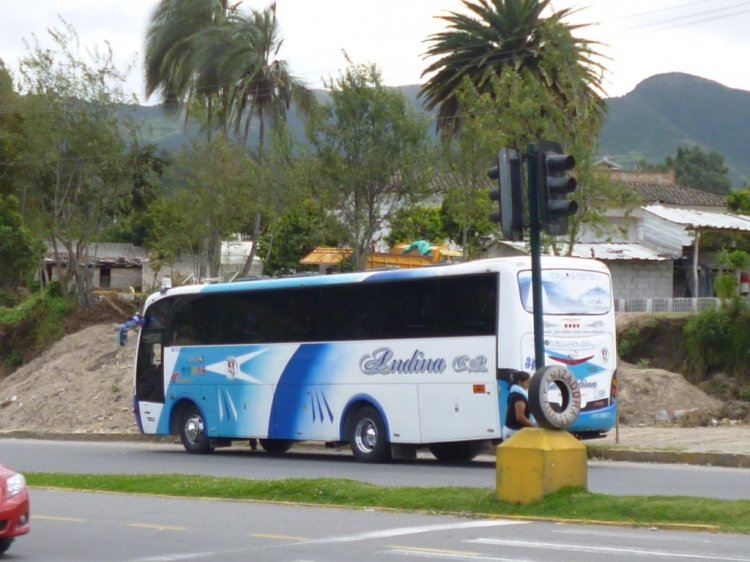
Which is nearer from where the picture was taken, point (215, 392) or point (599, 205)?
point (215, 392)

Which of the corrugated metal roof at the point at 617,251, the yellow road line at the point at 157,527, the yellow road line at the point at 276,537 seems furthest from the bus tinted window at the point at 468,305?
the corrugated metal roof at the point at 617,251

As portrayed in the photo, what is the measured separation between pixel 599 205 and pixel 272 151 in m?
12.0

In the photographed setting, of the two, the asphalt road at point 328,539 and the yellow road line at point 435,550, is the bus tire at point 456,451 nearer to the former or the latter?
the asphalt road at point 328,539

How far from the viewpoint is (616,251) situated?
148 ft

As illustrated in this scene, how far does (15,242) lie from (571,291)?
32949 millimetres

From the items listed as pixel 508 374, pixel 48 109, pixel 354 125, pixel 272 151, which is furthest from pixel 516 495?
pixel 48 109

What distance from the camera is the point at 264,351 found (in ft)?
83.3

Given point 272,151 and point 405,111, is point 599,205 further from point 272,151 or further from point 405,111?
point 272,151

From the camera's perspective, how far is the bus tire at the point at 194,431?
1067 inches

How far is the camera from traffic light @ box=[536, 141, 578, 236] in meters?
13.4

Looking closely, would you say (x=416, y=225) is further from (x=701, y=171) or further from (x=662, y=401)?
(x=701, y=171)

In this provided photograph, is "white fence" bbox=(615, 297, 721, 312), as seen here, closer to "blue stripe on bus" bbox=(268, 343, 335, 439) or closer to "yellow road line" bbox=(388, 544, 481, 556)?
"blue stripe on bus" bbox=(268, 343, 335, 439)

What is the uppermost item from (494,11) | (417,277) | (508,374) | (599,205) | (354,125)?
(494,11)

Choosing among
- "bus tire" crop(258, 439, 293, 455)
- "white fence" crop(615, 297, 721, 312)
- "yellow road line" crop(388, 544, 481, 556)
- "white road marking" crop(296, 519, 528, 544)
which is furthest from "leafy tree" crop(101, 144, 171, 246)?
"yellow road line" crop(388, 544, 481, 556)
